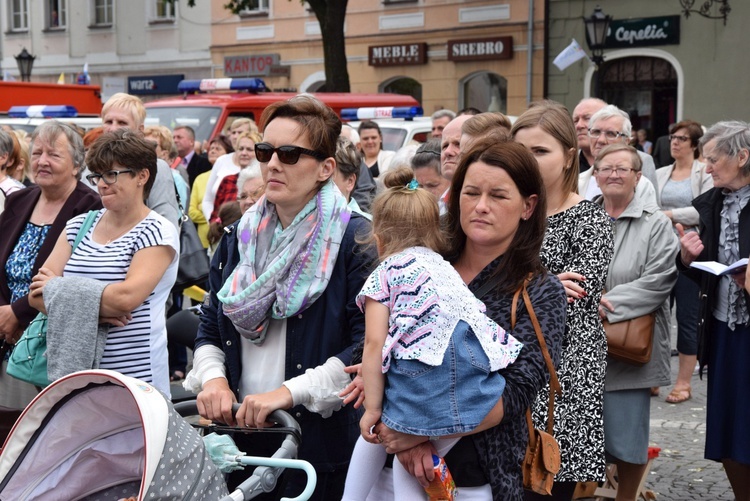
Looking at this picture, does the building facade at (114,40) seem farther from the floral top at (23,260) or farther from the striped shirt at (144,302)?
the striped shirt at (144,302)

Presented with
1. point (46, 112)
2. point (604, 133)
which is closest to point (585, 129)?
point (604, 133)

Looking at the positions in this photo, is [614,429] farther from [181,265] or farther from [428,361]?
[181,265]

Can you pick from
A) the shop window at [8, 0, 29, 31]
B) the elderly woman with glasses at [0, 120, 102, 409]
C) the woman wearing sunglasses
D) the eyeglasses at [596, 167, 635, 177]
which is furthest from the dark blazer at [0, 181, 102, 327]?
the shop window at [8, 0, 29, 31]

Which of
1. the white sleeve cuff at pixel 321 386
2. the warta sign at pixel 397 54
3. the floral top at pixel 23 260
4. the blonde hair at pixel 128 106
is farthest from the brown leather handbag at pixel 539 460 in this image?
the warta sign at pixel 397 54

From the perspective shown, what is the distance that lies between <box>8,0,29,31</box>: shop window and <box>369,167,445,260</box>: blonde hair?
34899 mm

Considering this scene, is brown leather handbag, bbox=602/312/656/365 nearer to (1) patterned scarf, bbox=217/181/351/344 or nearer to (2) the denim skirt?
(1) patterned scarf, bbox=217/181/351/344

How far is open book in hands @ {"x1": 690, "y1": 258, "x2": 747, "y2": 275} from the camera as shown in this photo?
17.4 ft

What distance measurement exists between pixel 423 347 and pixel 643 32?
71.1 feet

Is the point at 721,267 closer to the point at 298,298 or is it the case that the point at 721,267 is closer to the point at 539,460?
the point at 539,460

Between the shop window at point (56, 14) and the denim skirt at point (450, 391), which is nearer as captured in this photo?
the denim skirt at point (450, 391)

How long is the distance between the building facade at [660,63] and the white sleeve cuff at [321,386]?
20.1 meters

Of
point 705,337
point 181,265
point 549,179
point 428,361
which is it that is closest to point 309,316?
point 428,361

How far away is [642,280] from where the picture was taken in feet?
17.7

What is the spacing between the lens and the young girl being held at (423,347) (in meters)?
3.02
